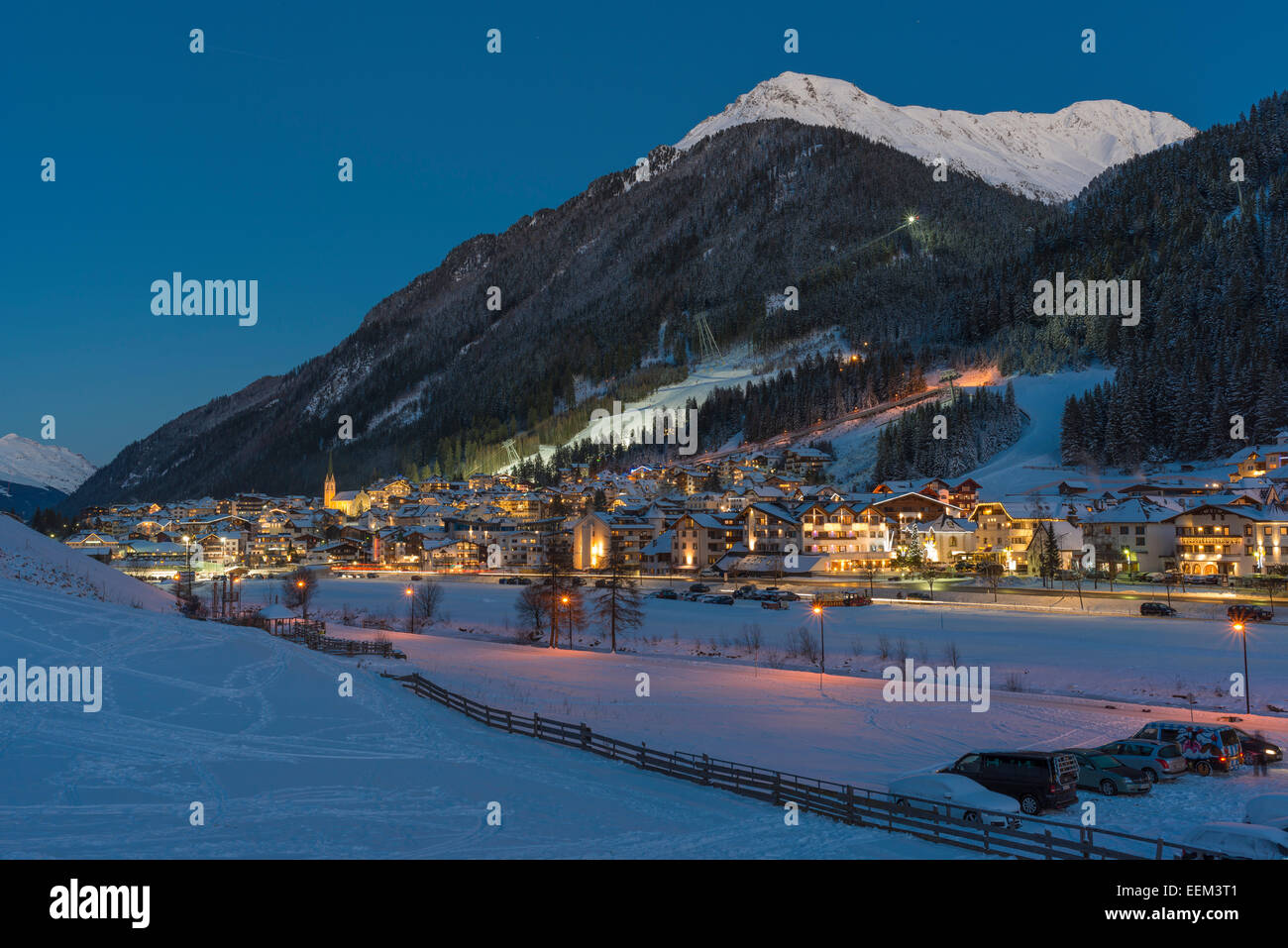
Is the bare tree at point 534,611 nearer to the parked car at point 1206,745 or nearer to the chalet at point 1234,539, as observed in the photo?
the parked car at point 1206,745

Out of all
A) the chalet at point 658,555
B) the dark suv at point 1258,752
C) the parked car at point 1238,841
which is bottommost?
the dark suv at point 1258,752

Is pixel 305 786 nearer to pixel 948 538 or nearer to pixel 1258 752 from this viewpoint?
pixel 1258 752

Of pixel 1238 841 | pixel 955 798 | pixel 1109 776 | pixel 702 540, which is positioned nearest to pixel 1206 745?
pixel 1109 776

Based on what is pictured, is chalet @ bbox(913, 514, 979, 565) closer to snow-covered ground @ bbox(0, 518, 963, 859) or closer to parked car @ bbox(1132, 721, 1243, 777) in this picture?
parked car @ bbox(1132, 721, 1243, 777)

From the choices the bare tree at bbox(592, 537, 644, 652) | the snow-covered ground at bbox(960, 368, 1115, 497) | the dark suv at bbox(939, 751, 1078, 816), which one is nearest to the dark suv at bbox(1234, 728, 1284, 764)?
the dark suv at bbox(939, 751, 1078, 816)

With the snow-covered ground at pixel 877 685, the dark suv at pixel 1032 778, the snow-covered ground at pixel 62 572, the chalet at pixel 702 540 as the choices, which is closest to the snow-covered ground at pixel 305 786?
the dark suv at pixel 1032 778

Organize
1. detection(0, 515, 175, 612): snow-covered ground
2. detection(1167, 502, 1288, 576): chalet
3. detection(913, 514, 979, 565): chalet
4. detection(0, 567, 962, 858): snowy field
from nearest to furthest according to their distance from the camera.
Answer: detection(0, 567, 962, 858): snowy field → detection(0, 515, 175, 612): snow-covered ground → detection(1167, 502, 1288, 576): chalet → detection(913, 514, 979, 565): chalet
